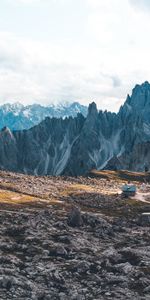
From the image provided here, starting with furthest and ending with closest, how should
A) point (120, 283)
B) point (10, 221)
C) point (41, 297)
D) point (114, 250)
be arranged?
point (10, 221) < point (114, 250) < point (120, 283) < point (41, 297)

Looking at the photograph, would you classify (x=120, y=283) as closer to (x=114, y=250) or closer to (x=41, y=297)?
(x=41, y=297)

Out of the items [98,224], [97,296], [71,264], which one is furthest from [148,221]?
[97,296]

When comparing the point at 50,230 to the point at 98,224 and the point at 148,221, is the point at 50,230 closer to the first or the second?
the point at 98,224

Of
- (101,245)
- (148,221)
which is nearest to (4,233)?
(101,245)

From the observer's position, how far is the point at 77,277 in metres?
70.9

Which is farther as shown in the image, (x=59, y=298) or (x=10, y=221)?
(x=10, y=221)

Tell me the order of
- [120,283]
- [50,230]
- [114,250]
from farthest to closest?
1. [50,230]
2. [114,250]
3. [120,283]

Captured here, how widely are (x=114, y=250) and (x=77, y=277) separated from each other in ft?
63.4

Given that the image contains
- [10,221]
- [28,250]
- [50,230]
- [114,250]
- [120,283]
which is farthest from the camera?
[10,221]

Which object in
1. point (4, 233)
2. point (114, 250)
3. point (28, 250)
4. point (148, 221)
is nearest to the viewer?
point (28, 250)

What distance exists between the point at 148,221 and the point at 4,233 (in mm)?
48382

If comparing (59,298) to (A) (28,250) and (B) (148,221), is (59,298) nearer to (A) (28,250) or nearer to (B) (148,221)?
(A) (28,250)

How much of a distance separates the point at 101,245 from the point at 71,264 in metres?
18.3

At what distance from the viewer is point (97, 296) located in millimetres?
62406
